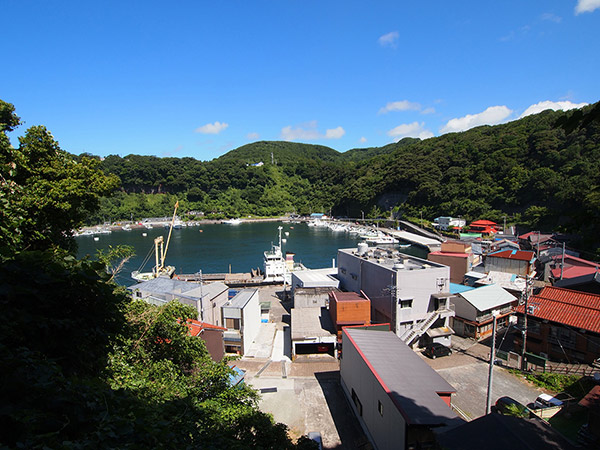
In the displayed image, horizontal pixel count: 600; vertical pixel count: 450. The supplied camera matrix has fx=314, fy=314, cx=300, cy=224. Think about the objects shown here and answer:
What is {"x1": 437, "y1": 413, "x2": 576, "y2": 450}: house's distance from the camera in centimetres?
491

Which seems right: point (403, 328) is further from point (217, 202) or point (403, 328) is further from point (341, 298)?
point (217, 202)

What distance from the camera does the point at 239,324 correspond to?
12805 mm

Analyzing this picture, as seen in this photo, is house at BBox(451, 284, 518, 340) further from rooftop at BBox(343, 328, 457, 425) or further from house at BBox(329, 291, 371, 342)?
rooftop at BBox(343, 328, 457, 425)

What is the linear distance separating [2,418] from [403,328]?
12990 mm

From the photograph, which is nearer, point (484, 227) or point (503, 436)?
point (503, 436)

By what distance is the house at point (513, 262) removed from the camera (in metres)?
21.5

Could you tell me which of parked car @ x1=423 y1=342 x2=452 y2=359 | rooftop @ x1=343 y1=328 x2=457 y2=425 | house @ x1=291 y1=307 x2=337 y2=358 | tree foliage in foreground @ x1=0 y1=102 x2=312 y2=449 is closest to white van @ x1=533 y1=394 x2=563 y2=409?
rooftop @ x1=343 y1=328 x2=457 y2=425

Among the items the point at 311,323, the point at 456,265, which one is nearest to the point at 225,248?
the point at 456,265

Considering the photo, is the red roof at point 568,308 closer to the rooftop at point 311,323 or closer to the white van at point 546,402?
the white van at point 546,402

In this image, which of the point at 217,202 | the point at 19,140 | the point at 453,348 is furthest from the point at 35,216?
the point at 217,202

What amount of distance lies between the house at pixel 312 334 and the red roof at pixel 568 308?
24.9 ft

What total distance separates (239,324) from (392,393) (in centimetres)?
743

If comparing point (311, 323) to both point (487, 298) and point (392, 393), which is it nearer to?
point (392, 393)

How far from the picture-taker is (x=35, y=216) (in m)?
6.70
